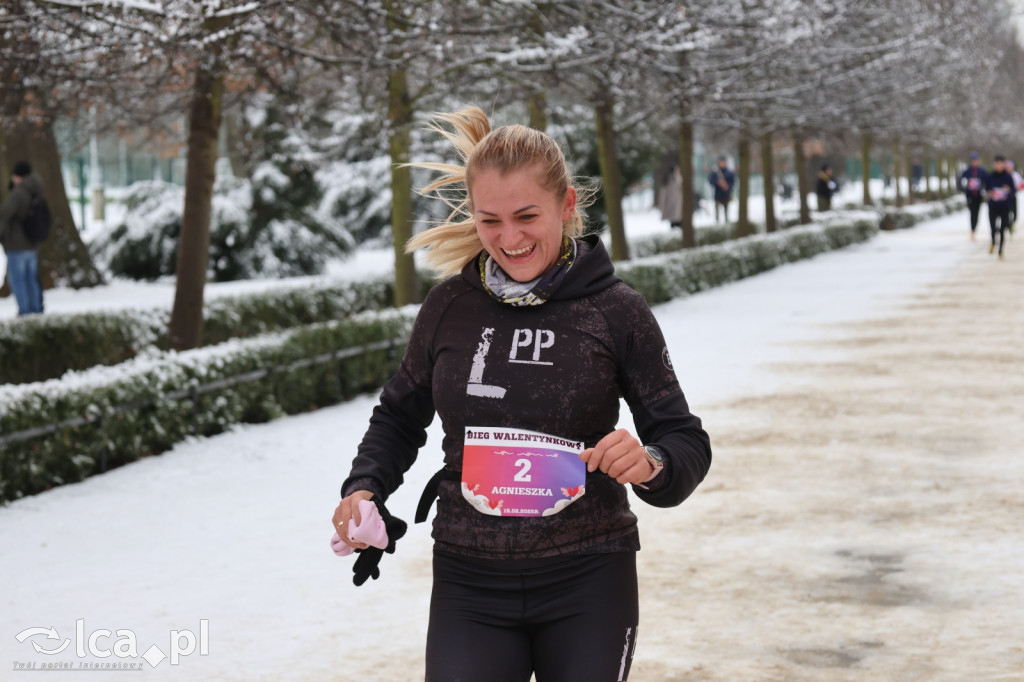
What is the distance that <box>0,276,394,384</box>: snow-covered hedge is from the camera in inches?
482

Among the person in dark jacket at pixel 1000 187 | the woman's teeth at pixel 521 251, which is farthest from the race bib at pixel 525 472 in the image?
the person in dark jacket at pixel 1000 187

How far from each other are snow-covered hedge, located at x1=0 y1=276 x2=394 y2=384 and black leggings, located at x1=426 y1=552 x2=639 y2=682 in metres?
8.81

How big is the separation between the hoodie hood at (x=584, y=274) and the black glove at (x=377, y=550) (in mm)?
483

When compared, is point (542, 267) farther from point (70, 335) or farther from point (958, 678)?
point (70, 335)

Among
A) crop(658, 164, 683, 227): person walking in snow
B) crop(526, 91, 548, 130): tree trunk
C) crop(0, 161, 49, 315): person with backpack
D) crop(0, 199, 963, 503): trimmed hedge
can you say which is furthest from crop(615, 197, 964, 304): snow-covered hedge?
crop(0, 161, 49, 315): person with backpack

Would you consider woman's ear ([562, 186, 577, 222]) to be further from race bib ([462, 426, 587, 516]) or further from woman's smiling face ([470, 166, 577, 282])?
race bib ([462, 426, 587, 516])

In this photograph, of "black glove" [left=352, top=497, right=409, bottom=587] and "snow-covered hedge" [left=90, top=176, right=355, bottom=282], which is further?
"snow-covered hedge" [left=90, top=176, right=355, bottom=282]

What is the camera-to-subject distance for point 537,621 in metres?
2.71

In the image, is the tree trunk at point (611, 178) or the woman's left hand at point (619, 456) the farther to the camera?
the tree trunk at point (611, 178)

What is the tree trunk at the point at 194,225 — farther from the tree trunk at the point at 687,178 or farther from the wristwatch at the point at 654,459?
the tree trunk at the point at 687,178

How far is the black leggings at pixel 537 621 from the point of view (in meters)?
2.68

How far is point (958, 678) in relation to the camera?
4648 mm

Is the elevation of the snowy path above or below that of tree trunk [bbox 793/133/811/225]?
below

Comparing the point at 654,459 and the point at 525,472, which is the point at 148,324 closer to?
the point at 525,472
